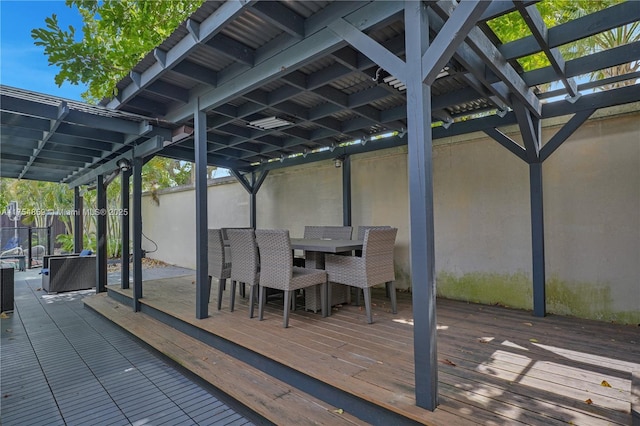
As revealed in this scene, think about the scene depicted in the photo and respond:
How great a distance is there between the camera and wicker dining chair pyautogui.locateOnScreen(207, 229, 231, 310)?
4.12 metres

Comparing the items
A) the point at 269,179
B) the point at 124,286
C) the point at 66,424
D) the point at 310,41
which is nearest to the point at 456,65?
the point at 310,41

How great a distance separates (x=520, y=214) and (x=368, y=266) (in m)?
2.19

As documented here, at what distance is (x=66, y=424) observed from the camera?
2.25 m

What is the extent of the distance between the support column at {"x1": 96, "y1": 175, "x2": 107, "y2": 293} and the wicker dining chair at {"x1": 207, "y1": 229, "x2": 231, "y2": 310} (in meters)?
3.15

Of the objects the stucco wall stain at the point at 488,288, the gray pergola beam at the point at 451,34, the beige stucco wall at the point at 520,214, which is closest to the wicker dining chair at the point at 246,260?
the gray pergola beam at the point at 451,34

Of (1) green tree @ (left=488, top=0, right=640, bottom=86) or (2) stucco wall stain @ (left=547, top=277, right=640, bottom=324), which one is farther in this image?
(1) green tree @ (left=488, top=0, right=640, bottom=86)

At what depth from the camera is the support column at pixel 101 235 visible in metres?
6.11

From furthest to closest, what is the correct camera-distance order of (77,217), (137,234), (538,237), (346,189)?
(77,217) < (346,189) < (137,234) < (538,237)

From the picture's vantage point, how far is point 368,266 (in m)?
3.44

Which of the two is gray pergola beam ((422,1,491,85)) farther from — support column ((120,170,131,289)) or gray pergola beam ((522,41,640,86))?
support column ((120,170,131,289))

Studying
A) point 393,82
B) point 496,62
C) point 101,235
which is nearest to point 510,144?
point 496,62

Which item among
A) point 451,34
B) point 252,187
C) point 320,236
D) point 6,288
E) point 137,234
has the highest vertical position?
point 451,34

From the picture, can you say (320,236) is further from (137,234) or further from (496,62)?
(496,62)

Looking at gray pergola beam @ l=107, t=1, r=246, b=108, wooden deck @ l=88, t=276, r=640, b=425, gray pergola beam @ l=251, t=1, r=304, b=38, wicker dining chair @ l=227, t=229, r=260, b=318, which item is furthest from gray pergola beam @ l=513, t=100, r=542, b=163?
wicker dining chair @ l=227, t=229, r=260, b=318
